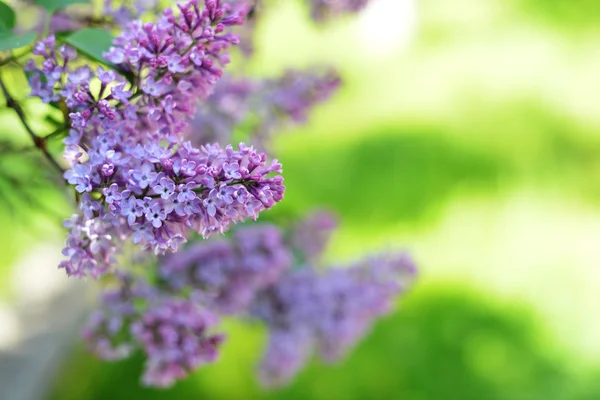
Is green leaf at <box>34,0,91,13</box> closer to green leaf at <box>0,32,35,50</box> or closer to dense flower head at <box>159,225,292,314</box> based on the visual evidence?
green leaf at <box>0,32,35,50</box>

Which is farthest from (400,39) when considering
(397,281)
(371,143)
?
(397,281)

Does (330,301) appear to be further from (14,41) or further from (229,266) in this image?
(14,41)

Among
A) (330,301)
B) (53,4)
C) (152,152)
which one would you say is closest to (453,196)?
(330,301)

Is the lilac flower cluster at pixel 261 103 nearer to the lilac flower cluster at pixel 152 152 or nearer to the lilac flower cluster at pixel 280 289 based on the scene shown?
the lilac flower cluster at pixel 280 289

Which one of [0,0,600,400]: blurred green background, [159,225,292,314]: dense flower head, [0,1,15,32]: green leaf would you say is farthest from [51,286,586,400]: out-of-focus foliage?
[0,1,15,32]: green leaf

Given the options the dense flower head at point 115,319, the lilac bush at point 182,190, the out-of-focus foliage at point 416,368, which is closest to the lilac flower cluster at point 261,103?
the lilac bush at point 182,190

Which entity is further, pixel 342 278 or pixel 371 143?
pixel 371 143

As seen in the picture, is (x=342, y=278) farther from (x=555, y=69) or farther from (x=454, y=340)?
(x=555, y=69)
